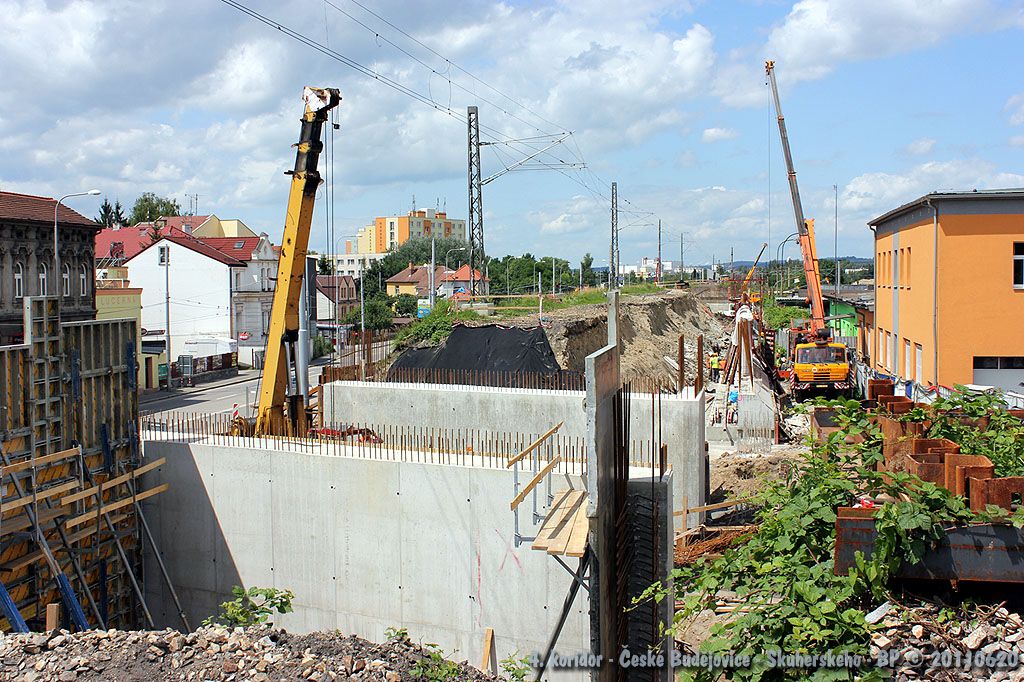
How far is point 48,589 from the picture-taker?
1138 cm

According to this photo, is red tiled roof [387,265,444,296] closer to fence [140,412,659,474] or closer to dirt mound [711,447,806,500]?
dirt mound [711,447,806,500]

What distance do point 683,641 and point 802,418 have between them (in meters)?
15.7

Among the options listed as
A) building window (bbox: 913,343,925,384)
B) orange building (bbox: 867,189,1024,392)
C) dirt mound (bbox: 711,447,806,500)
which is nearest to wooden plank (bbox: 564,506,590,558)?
dirt mound (bbox: 711,447,806,500)

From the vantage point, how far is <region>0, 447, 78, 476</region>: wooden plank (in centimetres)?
1050

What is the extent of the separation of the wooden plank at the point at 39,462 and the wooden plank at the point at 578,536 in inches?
273

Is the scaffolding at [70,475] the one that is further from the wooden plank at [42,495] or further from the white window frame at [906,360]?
the white window frame at [906,360]

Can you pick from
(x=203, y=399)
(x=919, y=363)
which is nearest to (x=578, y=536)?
(x=919, y=363)

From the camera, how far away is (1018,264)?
22.5m

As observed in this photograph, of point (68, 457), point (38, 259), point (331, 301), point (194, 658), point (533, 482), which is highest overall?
point (38, 259)

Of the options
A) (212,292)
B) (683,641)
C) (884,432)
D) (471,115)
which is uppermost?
(471,115)

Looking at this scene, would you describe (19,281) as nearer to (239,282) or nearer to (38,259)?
(38,259)

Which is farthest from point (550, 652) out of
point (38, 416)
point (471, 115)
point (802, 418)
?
point (471, 115)

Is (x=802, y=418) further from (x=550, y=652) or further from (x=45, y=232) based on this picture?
(x=45, y=232)

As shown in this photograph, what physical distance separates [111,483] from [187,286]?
39.6 metres
